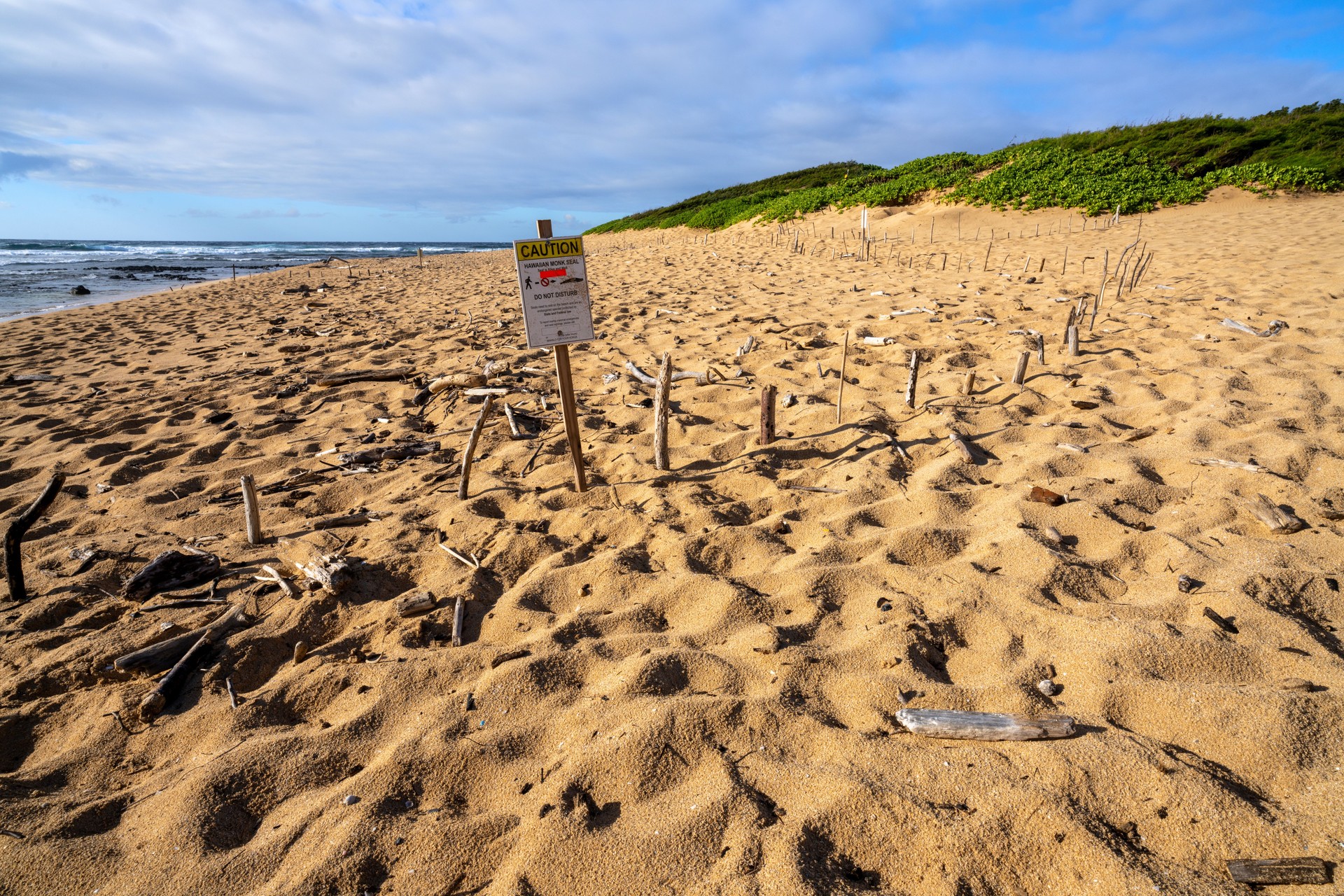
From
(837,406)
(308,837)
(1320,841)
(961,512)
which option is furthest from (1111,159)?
(308,837)

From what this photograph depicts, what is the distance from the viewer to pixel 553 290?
345cm

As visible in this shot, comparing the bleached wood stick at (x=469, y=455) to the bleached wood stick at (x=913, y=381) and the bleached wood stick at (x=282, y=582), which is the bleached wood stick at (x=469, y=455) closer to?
the bleached wood stick at (x=282, y=582)

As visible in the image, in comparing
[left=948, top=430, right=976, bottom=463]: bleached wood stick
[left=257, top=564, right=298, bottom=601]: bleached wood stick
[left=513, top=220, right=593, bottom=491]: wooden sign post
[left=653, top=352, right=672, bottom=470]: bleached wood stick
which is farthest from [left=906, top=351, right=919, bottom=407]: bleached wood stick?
[left=257, top=564, right=298, bottom=601]: bleached wood stick

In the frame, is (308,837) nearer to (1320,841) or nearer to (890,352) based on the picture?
(1320,841)

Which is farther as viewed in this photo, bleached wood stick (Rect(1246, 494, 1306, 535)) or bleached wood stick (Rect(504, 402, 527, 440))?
bleached wood stick (Rect(504, 402, 527, 440))

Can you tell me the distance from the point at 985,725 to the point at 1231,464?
8.90 ft

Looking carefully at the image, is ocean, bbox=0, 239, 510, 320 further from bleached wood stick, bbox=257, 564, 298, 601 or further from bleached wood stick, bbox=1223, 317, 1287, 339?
bleached wood stick, bbox=1223, 317, 1287, 339

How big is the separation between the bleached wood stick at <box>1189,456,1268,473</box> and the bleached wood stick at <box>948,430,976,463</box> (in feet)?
3.92

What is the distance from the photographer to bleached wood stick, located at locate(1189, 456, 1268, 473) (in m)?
3.47

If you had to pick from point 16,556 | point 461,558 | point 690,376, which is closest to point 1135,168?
point 690,376

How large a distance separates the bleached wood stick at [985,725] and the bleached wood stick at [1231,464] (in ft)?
8.08

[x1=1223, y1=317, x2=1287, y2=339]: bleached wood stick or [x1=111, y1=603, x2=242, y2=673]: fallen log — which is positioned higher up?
[x1=1223, y1=317, x2=1287, y2=339]: bleached wood stick

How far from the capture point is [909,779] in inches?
79.0

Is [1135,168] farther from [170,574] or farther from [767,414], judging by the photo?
[170,574]
